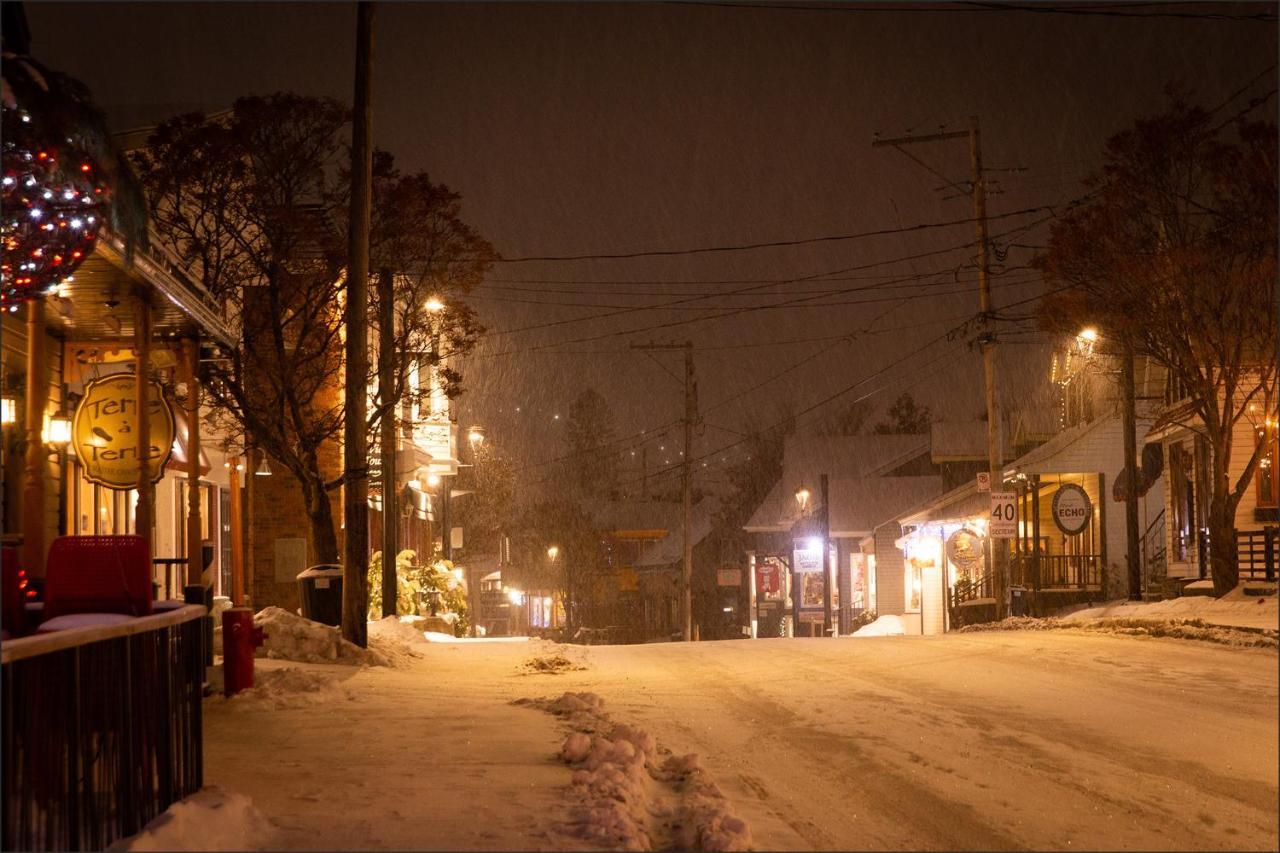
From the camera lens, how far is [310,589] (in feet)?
64.4

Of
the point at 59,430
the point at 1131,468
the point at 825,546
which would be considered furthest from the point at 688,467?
the point at 59,430

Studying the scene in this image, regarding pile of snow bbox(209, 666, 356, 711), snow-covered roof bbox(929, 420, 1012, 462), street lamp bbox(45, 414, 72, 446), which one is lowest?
pile of snow bbox(209, 666, 356, 711)

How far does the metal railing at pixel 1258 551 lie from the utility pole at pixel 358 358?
16902mm

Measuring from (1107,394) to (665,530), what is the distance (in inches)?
1674

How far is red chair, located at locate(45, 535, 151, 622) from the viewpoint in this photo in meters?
7.16

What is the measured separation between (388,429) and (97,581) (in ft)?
53.3

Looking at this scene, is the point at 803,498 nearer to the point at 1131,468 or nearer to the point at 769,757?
the point at 1131,468

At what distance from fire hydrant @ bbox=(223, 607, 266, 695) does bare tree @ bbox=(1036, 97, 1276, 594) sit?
1721 cm

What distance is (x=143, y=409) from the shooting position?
1141cm

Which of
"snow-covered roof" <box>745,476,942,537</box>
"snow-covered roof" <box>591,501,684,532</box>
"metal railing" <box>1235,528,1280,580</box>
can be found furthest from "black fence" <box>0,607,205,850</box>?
"snow-covered roof" <box>591,501,684,532</box>

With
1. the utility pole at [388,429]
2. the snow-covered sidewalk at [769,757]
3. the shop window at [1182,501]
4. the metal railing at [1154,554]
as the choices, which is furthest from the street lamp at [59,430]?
the shop window at [1182,501]

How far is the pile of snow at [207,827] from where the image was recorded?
19.2 feet

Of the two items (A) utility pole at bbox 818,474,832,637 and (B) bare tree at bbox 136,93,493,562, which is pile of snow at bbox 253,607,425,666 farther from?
(A) utility pole at bbox 818,474,832,637

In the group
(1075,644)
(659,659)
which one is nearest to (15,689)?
(659,659)
